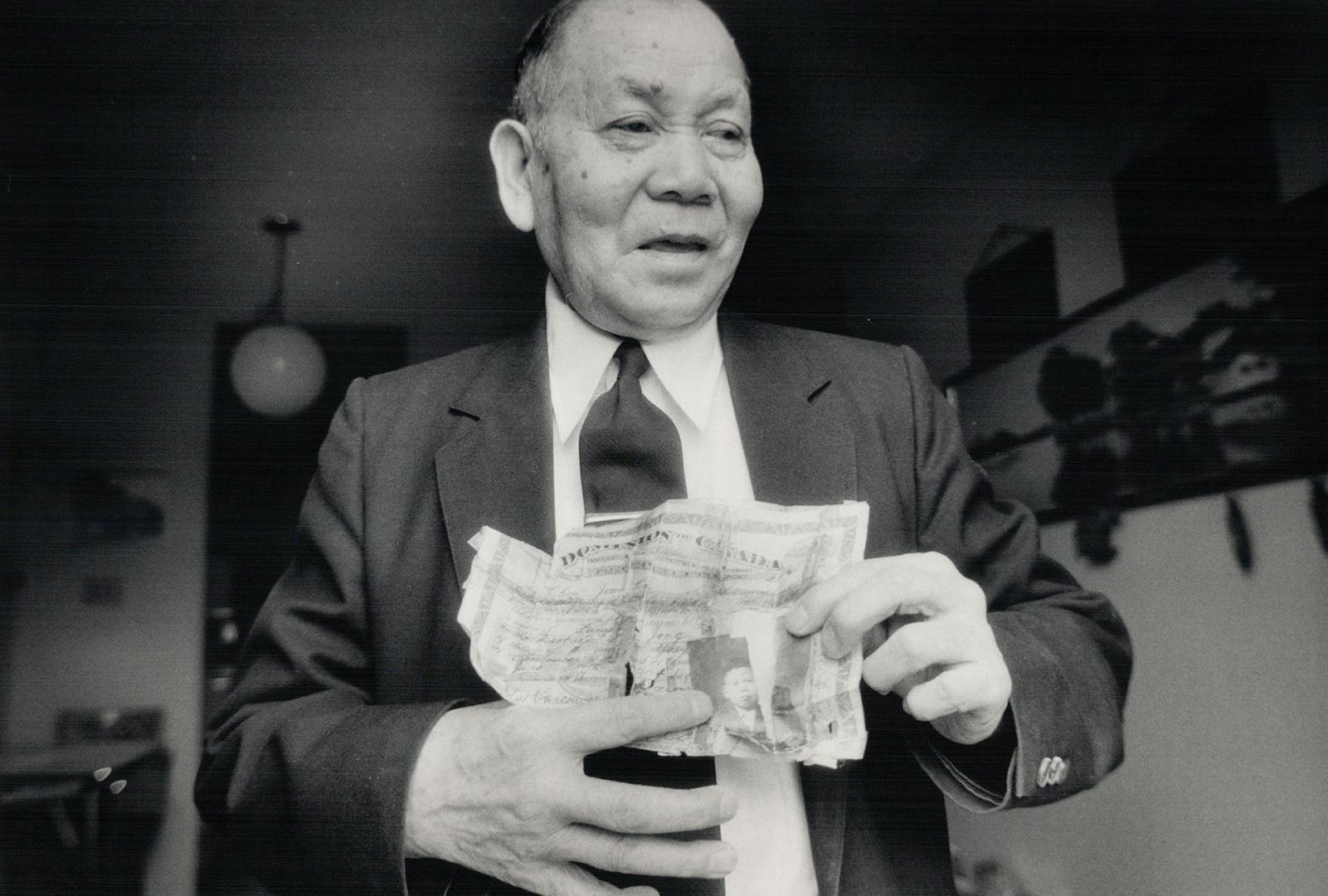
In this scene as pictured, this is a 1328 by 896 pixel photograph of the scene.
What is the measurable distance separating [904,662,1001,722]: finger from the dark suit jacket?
85mm

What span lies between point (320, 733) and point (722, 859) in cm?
55

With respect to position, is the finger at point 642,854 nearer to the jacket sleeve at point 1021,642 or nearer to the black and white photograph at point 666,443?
the black and white photograph at point 666,443

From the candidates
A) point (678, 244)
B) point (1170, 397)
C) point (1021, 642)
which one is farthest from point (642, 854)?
point (1170, 397)

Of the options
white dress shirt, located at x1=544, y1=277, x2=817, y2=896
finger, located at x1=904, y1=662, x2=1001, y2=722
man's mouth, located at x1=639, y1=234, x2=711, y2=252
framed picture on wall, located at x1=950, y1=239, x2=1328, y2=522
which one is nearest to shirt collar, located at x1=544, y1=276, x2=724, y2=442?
white dress shirt, located at x1=544, y1=277, x2=817, y2=896

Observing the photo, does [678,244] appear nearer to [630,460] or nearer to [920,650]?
[630,460]

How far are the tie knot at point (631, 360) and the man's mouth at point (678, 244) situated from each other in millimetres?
159

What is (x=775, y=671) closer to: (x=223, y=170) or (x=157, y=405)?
(x=223, y=170)

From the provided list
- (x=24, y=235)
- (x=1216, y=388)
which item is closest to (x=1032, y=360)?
(x=1216, y=388)

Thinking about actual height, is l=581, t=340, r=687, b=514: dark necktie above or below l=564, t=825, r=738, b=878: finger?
above

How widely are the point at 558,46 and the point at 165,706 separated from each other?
77.2 inches

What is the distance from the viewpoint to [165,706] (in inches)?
95.3

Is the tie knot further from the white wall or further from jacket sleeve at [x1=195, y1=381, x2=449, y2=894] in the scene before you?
the white wall

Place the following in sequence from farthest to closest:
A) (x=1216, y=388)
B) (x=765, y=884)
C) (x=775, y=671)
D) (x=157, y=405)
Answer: (x=157, y=405) → (x=1216, y=388) → (x=765, y=884) → (x=775, y=671)

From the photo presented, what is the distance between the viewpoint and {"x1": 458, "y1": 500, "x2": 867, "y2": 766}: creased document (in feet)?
3.61
